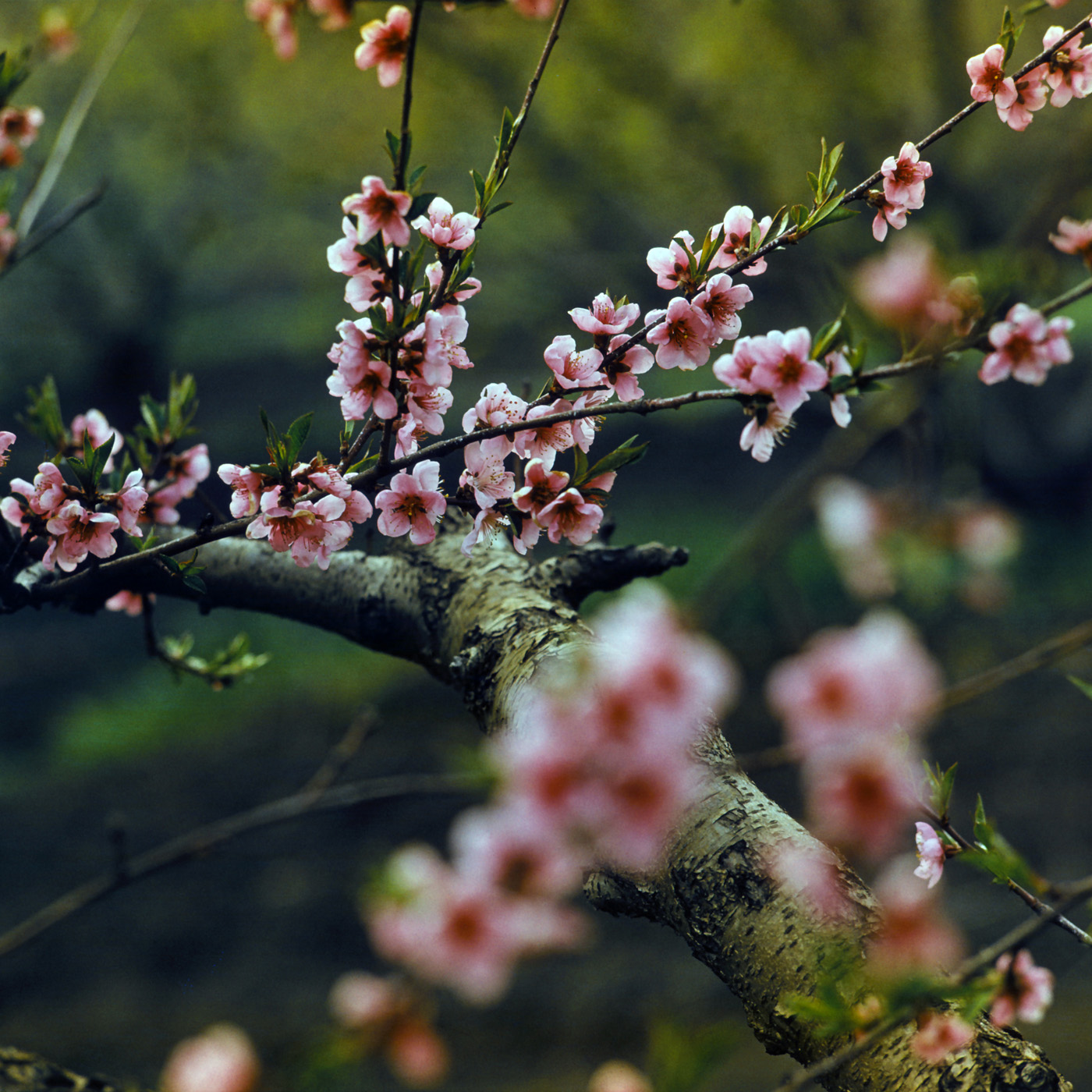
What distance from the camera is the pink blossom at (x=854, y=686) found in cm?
32

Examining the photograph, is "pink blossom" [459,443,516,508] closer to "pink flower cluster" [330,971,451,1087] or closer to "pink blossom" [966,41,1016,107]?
"pink flower cluster" [330,971,451,1087]

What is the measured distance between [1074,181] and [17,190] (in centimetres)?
472

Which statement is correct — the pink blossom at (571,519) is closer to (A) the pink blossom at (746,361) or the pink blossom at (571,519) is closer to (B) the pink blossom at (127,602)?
(A) the pink blossom at (746,361)

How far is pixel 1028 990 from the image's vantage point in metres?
0.49

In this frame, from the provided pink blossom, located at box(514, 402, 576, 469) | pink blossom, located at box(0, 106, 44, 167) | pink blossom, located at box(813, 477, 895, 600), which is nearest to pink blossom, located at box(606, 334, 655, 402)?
pink blossom, located at box(514, 402, 576, 469)

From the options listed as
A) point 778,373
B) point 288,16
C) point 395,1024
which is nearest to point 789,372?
point 778,373

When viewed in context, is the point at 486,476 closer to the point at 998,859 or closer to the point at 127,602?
the point at 998,859

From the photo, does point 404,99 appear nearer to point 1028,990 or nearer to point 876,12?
point 1028,990

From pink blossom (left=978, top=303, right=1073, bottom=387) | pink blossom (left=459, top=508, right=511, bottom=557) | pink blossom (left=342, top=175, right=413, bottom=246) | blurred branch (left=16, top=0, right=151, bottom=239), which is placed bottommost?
pink blossom (left=459, top=508, right=511, bottom=557)

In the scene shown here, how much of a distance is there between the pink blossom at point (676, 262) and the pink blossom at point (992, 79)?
274 mm

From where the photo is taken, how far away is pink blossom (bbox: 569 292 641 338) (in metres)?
0.61

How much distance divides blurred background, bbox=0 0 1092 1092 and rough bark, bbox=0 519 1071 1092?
3.76 ft

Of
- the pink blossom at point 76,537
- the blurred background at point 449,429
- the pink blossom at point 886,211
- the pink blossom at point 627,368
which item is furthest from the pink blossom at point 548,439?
the blurred background at point 449,429

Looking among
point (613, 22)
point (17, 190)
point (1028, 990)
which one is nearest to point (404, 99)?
point (1028, 990)
